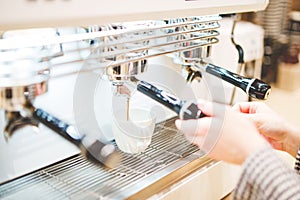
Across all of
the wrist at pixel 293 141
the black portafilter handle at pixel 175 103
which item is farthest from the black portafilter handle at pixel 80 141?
the wrist at pixel 293 141

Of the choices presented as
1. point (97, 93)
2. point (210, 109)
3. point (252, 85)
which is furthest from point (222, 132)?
point (97, 93)

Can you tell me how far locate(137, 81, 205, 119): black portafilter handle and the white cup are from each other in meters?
0.07

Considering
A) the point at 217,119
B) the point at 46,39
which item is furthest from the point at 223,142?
the point at 46,39

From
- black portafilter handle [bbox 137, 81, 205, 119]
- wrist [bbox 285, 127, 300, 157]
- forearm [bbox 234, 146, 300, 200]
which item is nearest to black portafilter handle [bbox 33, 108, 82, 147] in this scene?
black portafilter handle [bbox 137, 81, 205, 119]

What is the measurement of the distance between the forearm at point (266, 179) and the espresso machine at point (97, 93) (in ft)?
0.51

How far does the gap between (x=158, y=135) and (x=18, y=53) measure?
0.35 m

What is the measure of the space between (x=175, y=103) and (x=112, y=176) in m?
0.16

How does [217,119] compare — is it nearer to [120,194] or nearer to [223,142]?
[223,142]

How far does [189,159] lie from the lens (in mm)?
645

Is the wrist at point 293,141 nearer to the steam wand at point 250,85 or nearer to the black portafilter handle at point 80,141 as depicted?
the steam wand at point 250,85

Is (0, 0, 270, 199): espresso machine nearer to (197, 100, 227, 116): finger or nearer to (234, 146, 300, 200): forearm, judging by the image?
(197, 100, 227, 116): finger

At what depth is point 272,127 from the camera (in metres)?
0.64

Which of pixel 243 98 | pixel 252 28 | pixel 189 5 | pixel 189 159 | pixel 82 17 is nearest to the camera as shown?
pixel 82 17

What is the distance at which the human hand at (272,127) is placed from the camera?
639 millimetres
